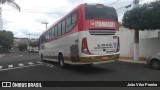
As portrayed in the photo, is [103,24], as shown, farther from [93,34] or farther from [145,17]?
[145,17]

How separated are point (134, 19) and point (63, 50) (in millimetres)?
7735

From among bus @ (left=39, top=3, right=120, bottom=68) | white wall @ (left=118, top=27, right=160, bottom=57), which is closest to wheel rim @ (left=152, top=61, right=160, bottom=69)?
bus @ (left=39, top=3, right=120, bottom=68)

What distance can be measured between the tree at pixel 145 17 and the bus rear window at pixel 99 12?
6319 millimetres

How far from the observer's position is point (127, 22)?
20781 millimetres

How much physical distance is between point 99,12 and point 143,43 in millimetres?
13056

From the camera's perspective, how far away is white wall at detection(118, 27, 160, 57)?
22750 millimetres

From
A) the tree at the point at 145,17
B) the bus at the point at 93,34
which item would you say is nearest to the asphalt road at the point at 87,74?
the bus at the point at 93,34

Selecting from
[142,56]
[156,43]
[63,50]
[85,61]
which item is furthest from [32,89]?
[142,56]

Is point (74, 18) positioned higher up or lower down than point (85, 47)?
higher up

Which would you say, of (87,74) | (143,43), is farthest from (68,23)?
(143,43)

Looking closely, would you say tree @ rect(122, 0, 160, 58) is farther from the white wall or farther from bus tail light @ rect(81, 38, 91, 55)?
bus tail light @ rect(81, 38, 91, 55)

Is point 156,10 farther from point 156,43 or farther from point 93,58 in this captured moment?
point 93,58

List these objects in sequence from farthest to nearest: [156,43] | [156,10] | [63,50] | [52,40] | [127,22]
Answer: [156,43], [127,22], [52,40], [156,10], [63,50]

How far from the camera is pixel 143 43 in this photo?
24484mm
